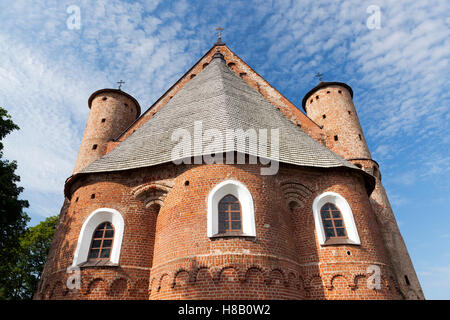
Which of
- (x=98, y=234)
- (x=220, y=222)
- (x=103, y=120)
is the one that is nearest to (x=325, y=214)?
(x=220, y=222)

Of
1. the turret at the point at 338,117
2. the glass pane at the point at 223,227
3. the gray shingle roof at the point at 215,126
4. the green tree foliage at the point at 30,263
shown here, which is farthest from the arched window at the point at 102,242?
the green tree foliage at the point at 30,263

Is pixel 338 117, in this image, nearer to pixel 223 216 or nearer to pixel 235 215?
pixel 235 215

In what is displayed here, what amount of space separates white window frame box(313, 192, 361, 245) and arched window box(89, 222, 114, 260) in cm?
734

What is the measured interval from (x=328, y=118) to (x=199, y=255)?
14.7m

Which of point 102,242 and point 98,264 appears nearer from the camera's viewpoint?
point 98,264

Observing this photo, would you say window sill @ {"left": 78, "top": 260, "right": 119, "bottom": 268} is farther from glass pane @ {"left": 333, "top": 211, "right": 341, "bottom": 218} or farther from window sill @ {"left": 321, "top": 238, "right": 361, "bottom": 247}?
glass pane @ {"left": 333, "top": 211, "right": 341, "bottom": 218}

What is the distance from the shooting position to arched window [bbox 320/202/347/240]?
10.5 metres

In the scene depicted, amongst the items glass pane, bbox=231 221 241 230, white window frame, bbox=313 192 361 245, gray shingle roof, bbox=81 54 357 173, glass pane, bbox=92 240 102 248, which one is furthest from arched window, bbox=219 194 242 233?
glass pane, bbox=92 240 102 248

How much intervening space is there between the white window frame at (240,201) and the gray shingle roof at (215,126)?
1.29 m

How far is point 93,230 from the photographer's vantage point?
10.7 metres

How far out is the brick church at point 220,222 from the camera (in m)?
8.82

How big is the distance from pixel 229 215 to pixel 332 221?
3.93 metres

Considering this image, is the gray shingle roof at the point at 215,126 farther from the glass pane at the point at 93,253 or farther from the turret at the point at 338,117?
the turret at the point at 338,117
